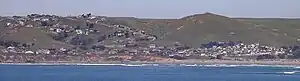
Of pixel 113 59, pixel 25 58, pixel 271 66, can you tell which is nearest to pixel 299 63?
pixel 271 66

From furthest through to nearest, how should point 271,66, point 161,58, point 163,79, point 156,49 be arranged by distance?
1. point 156,49
2. point 161,58
3. point 271,66
4. point 163,79

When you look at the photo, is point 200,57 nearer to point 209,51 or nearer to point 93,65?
point 209,51

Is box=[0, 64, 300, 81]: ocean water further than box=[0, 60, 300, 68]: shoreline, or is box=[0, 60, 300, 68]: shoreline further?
box=[0, 60, 300, 68]: shoreline

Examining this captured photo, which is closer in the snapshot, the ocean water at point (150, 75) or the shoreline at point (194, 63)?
the ocean water at point (150, 75)

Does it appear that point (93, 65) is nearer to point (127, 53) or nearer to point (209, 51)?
point (127, 53)

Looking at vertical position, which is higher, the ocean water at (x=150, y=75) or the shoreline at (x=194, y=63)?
the ocean water at (x=150, y=75)

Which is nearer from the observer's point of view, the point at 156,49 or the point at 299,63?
the point at 299,63

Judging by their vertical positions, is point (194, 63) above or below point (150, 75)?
below

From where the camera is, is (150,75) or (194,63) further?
(194,63)

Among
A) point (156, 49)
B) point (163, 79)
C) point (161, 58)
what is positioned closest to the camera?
point (163, 79)

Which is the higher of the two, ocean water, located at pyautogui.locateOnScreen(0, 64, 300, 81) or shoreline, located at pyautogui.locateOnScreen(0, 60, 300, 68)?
ocean water, located at pyautogui.locateOnScreen(0, 64, 300, 81)
